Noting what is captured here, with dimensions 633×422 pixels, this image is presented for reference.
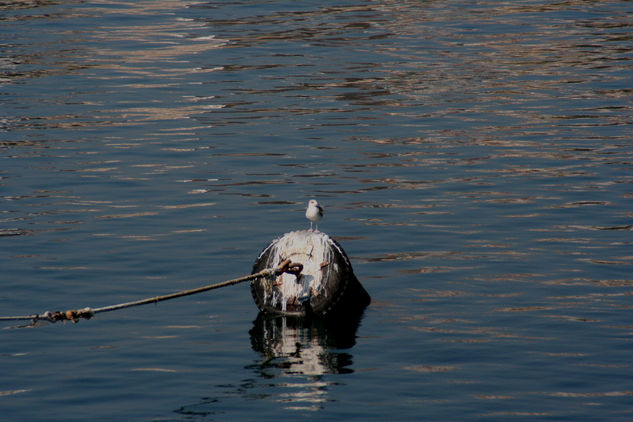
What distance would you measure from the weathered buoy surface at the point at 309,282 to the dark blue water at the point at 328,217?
37 centimetres

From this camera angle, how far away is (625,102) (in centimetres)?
3120

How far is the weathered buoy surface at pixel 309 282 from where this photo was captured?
1608cm

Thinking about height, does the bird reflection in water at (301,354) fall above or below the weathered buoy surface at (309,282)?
below

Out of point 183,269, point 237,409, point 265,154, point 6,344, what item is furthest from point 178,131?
point 237,409

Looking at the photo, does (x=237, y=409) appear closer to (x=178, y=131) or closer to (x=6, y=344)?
(x=6, y=344)

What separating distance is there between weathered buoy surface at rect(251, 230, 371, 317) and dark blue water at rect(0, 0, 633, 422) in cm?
37

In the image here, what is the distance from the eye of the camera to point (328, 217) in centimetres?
2148

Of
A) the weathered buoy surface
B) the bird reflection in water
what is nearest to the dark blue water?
the bird reflection in water

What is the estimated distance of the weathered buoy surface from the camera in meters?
16.1

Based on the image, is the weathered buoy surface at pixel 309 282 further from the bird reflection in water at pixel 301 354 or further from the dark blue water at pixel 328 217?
the dark blue water at pixel 328 217

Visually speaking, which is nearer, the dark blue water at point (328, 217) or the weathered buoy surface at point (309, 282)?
the dark blue water at point (328, 217)

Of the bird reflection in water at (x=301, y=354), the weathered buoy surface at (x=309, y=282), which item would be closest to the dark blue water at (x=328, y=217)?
the bird reflection in water at (x=301, y=354)

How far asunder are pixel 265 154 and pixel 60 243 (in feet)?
25.6

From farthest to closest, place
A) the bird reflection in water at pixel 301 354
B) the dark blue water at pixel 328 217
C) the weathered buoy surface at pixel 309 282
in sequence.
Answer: the weathered buoy surface at pixel 309 282 < the dark blue water at pixel 328 217 < the bird reflection in water at pixel 301 354
